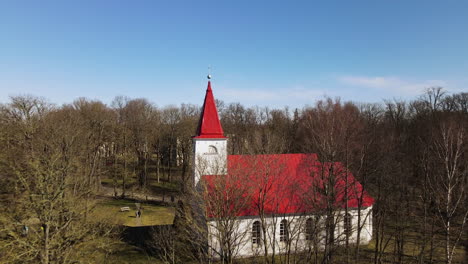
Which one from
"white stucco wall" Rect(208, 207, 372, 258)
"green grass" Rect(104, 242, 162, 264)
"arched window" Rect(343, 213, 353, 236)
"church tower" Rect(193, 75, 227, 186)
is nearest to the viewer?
"arched window" Rect(343, 213, 353, 236)

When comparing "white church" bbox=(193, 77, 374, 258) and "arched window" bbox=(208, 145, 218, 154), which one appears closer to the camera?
"white church" bbox=(193, 77, 374, 258)

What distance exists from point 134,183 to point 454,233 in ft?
138

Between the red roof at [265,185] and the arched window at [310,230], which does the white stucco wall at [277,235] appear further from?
the red roof at [265,185]

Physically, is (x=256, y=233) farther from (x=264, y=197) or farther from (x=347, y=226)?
(x=347, y=226)

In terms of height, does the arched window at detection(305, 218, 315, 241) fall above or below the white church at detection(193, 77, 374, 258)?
below

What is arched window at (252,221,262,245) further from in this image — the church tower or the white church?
the church tower

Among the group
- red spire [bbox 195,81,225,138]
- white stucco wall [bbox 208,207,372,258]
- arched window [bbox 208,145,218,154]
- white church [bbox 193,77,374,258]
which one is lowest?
white stucco wall [bbox 208,207,372,258]

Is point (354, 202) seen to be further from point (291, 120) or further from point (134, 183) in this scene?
point (291, 120)

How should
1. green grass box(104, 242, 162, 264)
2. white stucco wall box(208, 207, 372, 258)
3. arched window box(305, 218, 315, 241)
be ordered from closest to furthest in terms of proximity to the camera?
arched window box(305, 218, 315, 241) → white stucco wall box(208, 207, 372, 258) → green grass box(104, 242, 162, 264)

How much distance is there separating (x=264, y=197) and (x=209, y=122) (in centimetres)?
823

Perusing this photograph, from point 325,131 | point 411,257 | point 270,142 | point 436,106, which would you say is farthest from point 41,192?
point 436,106

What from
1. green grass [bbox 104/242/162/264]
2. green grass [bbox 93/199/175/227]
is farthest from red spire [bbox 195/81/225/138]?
green grass [bbox 93/199/175/227]

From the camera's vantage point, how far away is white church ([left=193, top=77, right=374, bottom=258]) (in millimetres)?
15852

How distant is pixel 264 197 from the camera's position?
17.8 metres
